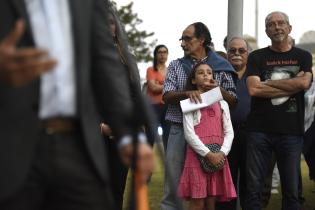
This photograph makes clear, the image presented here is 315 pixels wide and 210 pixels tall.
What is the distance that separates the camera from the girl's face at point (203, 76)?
21.0 ft

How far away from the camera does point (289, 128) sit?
6.50m

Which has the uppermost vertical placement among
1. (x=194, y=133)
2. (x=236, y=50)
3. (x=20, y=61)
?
(x=236, y=50)

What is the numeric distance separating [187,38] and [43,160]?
435 centimetres

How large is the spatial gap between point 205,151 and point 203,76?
0.67m

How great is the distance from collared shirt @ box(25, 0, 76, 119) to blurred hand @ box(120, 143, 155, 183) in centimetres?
26

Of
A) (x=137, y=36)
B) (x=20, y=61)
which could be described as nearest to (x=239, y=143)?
(x=20, y=61)

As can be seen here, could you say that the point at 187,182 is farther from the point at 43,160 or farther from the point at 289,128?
the point at 43,160

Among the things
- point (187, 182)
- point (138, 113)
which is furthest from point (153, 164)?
point (187, 182)

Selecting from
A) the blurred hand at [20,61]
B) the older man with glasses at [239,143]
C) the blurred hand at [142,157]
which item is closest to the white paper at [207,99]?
the older man with glasses at [239,143]

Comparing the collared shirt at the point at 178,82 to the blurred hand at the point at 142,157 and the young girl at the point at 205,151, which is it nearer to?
the young girl at the point at 205,151

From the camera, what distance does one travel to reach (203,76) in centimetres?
639

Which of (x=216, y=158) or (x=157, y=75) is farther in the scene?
(x=157, y=75)

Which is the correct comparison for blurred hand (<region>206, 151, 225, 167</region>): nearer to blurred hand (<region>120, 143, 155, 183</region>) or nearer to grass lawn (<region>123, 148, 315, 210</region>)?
grass lawn (<region>123, 148, 315, 210</region>)

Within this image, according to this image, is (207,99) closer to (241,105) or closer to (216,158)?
(216,158)
